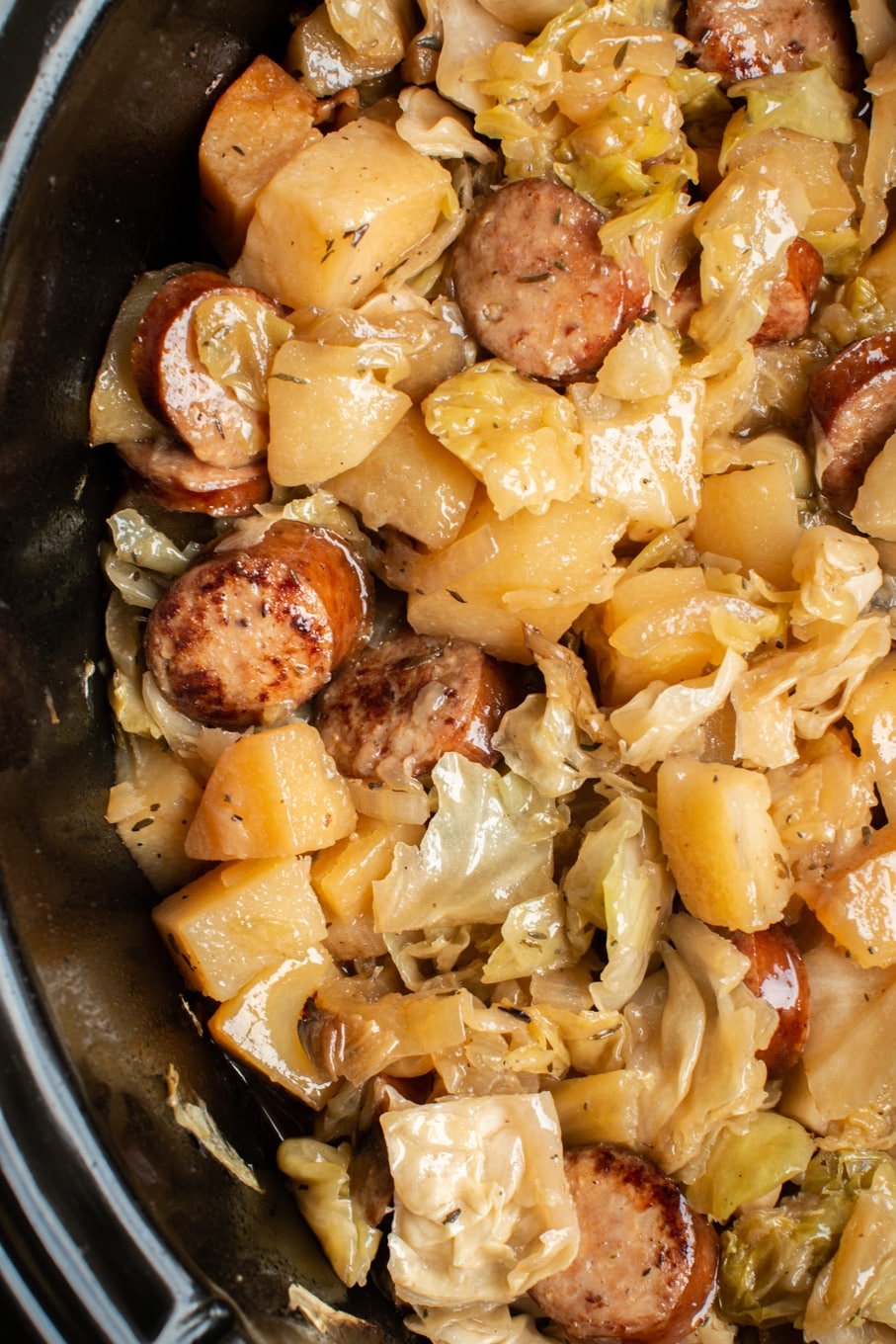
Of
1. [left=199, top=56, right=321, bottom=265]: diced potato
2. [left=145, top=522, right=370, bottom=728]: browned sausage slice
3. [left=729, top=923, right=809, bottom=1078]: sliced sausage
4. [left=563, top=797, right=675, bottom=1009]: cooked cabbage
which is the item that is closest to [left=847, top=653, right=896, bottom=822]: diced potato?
[left=729, top=923, right=809, bottom=1078]: sliced sausage

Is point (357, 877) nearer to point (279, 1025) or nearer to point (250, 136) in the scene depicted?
point (279, 1025)

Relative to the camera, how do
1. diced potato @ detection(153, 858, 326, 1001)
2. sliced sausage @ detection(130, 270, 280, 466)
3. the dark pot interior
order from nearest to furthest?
the dark pot interior, sliced sausage @ detection(130, 270, 280, 466), diced potato @ detection(153, 858, 326, 1001)

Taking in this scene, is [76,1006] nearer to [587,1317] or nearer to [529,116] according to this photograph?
[587,1317]

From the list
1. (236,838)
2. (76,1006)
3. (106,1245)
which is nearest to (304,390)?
(236,838)

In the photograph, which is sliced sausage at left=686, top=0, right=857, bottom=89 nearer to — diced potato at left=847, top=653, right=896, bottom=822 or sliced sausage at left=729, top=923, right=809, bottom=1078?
diced potato at left=847, top=653, right=896, bottom=822

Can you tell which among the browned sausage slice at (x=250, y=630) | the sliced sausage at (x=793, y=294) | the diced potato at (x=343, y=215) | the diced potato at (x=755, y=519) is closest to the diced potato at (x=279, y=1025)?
the browned sausage slice at (x=250, y=630)

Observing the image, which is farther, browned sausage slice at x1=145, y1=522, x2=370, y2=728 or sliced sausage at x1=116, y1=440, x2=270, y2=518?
sliced sausage at x1=116, y1=440, x2=270, y2=518
